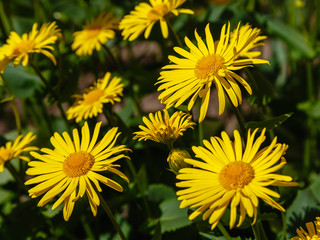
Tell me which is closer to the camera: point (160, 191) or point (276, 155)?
point (276, 155)

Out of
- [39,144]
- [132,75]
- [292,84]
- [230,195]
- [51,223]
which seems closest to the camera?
[230,195]

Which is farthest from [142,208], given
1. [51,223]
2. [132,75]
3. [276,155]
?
[276,155]

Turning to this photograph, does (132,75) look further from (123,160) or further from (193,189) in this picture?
(193,189)

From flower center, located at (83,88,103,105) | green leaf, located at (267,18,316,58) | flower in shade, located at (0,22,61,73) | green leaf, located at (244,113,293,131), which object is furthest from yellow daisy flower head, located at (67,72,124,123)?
green leaf, located at (267,18,316,58)

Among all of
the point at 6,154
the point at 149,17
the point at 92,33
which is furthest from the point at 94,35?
the point at 6,154

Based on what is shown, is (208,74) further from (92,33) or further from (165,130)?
(92,33)

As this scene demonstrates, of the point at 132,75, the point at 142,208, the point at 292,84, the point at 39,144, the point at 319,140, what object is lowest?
the point at 319,140

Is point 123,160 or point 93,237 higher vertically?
point 123,160

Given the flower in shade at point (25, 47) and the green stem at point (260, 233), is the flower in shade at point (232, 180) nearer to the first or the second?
the green stem at point (260, 233)
